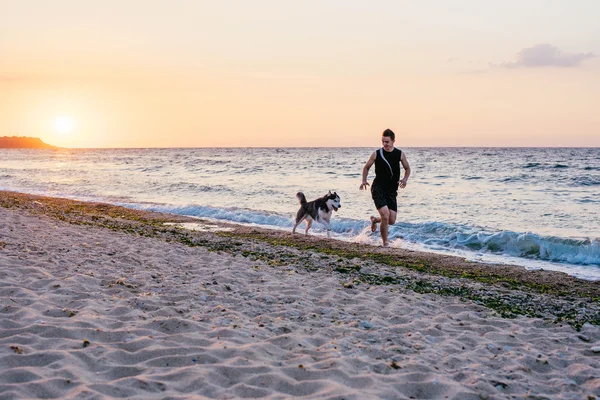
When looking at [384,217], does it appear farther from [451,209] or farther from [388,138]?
[451,209]

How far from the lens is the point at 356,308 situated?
598 cm

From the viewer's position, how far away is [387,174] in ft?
33.3

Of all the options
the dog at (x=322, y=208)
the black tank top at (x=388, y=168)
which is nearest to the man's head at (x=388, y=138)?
the black tank top at (x=388, y=168)

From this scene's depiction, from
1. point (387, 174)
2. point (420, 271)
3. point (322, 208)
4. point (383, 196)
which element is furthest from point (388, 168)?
point (322, 208)

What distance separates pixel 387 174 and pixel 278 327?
5703mm

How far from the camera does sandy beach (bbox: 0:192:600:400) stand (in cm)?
387

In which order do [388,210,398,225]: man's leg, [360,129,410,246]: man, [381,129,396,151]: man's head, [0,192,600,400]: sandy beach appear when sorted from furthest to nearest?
[388,210,398,225]: man's leg → [360,129,410,246]: man → [381,129,396,151]: man's head → [0,192,600,400]: sandy beach

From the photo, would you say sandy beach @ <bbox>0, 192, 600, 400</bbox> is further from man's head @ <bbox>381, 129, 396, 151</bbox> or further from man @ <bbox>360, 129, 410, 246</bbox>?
man's head @ <bbox>381, 129, 396, 151</bbox>

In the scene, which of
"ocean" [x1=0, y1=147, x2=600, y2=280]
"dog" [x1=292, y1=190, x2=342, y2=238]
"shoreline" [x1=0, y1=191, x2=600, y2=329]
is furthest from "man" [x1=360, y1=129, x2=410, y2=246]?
"ocean" [x1=0, y1=147, x2=600, y2=280]

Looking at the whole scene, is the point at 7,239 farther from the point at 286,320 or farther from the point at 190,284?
the point at 286,320

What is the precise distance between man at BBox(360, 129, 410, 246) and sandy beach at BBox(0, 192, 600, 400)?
158 centimetres

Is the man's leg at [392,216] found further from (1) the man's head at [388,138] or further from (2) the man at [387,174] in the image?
(1) the man's head at [388,138]

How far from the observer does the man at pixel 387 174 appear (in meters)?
9.90

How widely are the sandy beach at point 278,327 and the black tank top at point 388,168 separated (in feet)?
5.87
